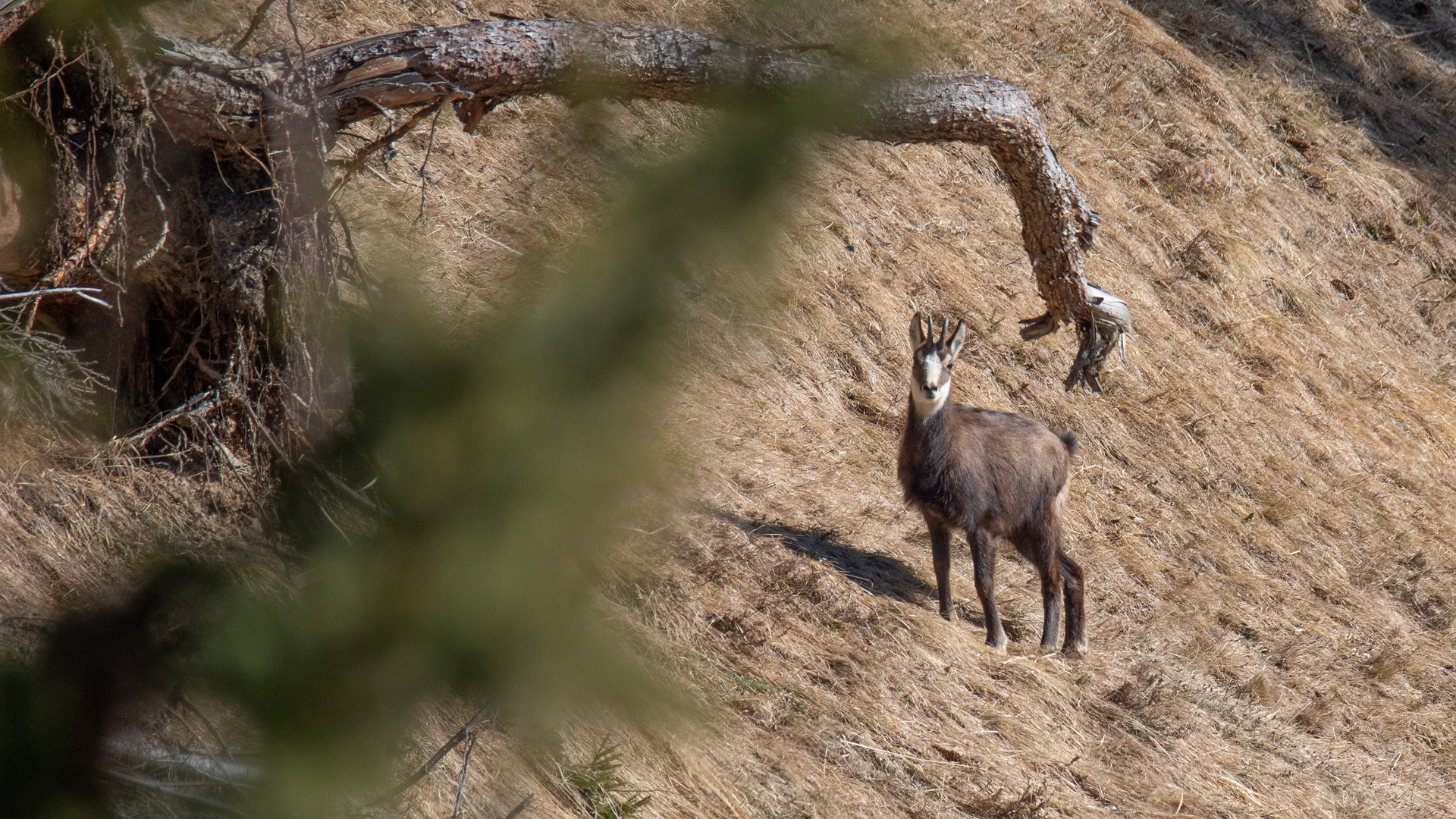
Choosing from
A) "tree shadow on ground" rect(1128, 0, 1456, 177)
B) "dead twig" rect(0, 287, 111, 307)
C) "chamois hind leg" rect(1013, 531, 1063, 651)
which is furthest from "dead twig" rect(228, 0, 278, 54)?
"tree shadow on ground" rect(1128, 0, 1456, 177)

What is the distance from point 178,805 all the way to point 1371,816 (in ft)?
22.2

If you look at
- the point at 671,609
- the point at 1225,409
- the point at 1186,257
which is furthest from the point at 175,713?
the point at 1186,257

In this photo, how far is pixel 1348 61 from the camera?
15.5 m

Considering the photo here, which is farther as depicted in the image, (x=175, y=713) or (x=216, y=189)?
(x=216, y=189)

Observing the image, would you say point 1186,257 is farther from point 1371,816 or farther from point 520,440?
point 520,440

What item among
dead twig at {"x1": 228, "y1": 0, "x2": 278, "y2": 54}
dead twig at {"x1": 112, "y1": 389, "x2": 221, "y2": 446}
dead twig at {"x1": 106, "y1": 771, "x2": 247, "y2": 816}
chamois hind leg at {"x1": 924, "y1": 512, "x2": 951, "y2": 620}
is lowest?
chamois hind leg at {"x1": 924, "y1": 512, "x2": 951, "y2": 620}

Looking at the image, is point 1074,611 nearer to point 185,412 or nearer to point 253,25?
point 185,412

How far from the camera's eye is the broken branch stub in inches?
38.0

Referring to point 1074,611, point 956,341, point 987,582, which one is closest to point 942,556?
point 987,582

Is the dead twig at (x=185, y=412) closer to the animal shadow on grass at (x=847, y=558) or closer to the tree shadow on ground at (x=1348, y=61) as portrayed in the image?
the animal shadow on grass at (x=847, y=558)

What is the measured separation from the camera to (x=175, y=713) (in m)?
1.02

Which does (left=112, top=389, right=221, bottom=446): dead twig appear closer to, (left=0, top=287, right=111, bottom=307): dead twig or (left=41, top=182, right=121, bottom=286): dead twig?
(left=0, top=287, right=111, bottom=307): dead twig

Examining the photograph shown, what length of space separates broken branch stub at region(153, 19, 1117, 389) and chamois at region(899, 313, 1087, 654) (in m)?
0.81

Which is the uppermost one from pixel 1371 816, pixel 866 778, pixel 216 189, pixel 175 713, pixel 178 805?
pixel 175 713
